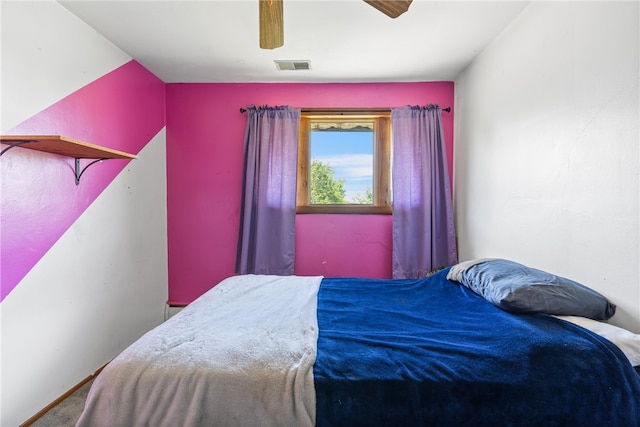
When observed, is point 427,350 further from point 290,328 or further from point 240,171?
point 240,171

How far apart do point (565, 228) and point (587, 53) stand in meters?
0.83

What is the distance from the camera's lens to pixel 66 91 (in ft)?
6.21

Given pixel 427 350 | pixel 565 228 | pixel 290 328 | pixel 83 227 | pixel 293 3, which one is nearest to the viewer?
pixel 427 350

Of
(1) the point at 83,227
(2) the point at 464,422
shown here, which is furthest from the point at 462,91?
(1) the point at 83,227

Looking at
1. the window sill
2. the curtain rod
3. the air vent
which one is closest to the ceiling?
the air vent

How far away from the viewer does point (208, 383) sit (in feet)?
3.19

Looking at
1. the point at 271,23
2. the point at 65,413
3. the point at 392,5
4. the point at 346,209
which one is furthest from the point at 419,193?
the point at 65,413

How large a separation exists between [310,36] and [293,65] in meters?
0.46

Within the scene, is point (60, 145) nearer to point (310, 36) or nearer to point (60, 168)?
point (60, 168)

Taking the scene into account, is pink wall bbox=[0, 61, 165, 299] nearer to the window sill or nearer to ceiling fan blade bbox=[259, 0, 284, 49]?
ceiling fan blade bbox=[259, 0, 284, 49]

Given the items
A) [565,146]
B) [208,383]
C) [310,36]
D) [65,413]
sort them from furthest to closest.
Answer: [310,36]
[65,413]
[565,146]
[208,383]

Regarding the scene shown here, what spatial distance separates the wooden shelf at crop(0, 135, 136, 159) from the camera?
56.1 inches

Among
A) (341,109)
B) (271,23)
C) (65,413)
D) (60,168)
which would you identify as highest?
(341,109)

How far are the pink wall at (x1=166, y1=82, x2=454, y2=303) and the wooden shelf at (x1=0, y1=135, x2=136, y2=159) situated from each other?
3.37 ft
